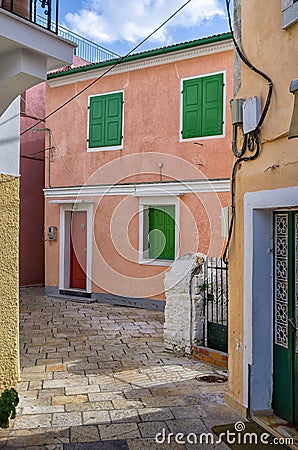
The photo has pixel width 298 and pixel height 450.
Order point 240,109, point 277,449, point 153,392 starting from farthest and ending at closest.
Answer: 1. point 153,392
2. point 240,109
3. point 277,449

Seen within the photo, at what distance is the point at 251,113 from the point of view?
491 cm

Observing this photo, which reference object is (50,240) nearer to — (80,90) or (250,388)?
(80,90)

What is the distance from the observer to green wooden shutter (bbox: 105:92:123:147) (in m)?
12.4

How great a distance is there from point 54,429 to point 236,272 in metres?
2.62

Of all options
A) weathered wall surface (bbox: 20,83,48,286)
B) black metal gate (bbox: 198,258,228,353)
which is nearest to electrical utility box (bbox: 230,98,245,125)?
black metal gate (bbox: 198,258,228,353)

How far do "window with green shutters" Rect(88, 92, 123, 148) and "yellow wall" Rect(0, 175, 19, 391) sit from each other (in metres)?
6.98

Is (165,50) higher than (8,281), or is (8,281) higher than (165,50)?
(165,50)

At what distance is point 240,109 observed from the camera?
5.17 m

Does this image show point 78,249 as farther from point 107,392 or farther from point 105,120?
point 107,392

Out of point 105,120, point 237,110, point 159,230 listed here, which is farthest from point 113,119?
point 237,110

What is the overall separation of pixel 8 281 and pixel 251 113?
3575 millimetres

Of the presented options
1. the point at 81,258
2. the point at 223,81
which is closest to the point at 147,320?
the point at 81,258

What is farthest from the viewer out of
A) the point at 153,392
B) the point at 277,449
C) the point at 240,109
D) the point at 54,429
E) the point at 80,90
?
the point at 80,90

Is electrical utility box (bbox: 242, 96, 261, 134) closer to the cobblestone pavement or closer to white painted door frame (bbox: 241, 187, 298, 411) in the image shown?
white painted door frame (bbox: 241, 187, 298, 411)
